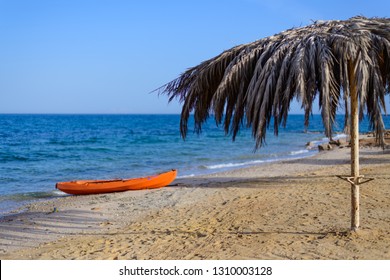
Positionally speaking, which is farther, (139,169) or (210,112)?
(139,169)

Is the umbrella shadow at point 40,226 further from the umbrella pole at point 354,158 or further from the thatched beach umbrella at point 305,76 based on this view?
the umbrella pole at point 354,158

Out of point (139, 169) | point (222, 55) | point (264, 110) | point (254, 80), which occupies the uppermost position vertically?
point (222, 55)

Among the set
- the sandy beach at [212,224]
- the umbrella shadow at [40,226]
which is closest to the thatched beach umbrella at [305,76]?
the sandy beach at [212,224]

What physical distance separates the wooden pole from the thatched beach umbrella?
0.01 meters

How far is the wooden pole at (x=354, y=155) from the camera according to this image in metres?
5.74

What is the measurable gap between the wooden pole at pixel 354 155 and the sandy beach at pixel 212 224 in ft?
1.15

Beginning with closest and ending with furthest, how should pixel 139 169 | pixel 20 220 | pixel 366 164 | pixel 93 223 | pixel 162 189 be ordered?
pixel 93 223, pixel 20 220, pixel 162 189, pixel 366 164, pixel 139 169

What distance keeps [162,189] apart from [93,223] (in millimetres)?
4024

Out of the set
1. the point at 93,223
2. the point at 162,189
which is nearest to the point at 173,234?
the point at 93,223

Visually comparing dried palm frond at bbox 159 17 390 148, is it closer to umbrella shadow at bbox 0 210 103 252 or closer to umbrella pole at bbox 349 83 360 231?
umbrella pole at bbox 349 83 360 231

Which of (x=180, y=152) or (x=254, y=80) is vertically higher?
(x=254, y=80)

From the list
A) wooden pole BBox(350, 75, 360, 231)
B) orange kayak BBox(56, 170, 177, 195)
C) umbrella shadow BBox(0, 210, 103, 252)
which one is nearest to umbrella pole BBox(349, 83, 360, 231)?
wooden pole BBox(350, 75, 360, 231)

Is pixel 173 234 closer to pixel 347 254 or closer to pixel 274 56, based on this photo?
pixel 347 254

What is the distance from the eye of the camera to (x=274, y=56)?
5.43 metres
